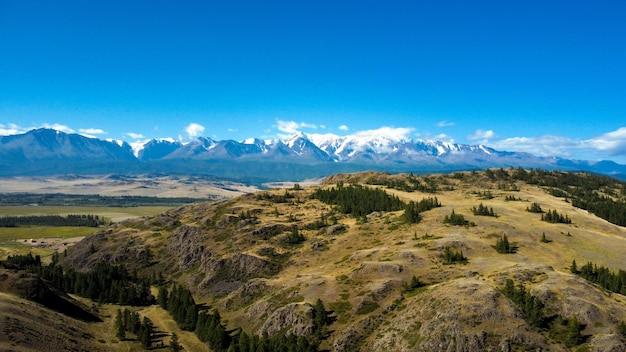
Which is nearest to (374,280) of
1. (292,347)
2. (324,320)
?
(324,320)

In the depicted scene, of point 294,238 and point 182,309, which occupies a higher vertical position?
point 294,238

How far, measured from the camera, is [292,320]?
117 meters

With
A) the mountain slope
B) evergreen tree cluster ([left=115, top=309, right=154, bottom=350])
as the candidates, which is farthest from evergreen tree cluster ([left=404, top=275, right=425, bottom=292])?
evergreen tree cluster ([left=115, top=309, right=154, bottom=350])

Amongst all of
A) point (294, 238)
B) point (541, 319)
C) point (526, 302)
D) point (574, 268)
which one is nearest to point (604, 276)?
point (574, 268)

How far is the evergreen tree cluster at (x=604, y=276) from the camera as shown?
4594 inches

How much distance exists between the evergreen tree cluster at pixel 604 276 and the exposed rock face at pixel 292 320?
260ft

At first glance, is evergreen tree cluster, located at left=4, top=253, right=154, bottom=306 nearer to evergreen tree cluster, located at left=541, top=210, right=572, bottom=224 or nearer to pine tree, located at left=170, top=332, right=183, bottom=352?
pine tree, located at left=170, top=332, right=183, bottom=352

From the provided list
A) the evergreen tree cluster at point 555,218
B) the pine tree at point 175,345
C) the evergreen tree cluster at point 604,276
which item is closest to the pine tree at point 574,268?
the evergreen tree cluster at point 604,276

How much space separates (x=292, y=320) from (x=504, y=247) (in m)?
74.4

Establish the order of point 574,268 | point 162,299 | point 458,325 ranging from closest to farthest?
point 458,325, point 574,268, point 162,299

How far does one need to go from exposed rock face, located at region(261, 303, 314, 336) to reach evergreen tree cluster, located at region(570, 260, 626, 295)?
79.1 meters

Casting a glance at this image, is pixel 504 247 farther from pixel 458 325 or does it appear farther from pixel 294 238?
pixel 294 238

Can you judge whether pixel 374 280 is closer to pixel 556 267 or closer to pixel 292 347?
pixel 292 347

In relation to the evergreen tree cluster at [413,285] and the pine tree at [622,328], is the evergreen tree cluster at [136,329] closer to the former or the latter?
the evergreen tree cluster at [413,285]
